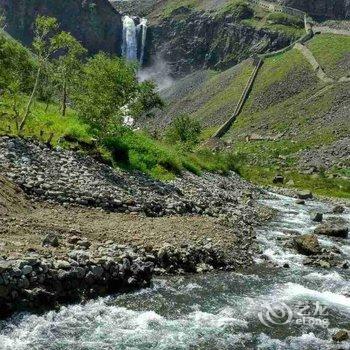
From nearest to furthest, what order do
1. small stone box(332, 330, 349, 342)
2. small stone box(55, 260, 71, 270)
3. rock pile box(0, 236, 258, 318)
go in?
rock pile box(0, 236, 258, 318), small stone box(332, 330, 349, 342), small stone box(55, 260, 71, 270)

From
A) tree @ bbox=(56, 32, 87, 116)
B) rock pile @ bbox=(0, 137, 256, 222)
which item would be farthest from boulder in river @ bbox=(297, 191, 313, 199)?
tree @ bbox=(56, 32, 87, 116)

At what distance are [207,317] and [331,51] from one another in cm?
15284

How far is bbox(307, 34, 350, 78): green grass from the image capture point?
146 metres

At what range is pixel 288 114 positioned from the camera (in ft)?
428

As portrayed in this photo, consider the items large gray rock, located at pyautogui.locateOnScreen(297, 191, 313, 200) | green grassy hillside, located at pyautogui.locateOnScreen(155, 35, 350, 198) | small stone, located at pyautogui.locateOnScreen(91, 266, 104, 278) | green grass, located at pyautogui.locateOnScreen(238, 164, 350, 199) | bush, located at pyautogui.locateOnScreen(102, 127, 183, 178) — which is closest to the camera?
small stone, located at pyautogui.locateOnScreen(91, 266, 104, 278)

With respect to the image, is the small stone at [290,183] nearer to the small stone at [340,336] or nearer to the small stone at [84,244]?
the small stone at [84,244]

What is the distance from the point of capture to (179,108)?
6289 inches

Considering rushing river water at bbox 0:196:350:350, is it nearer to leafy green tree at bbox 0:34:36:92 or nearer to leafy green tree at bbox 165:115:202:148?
leafy green tree at bbox 0:34:36:92

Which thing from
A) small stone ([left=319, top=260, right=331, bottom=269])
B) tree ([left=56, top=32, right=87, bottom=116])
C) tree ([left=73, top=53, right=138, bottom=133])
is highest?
tree ([left=56, top=32, right=87, bottom=116])

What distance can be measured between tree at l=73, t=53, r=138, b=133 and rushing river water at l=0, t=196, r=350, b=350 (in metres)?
20.9

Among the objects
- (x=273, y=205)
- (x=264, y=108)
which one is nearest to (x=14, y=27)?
(x=264, y=108)

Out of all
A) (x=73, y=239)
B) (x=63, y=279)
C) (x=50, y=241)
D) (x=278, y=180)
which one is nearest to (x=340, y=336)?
(x=63, y=279)

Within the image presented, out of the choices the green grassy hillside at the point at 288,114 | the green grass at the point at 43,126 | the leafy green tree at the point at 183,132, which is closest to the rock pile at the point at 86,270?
the green grass at the point at 43,126

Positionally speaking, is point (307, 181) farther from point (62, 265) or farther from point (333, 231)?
point (62, 265)
